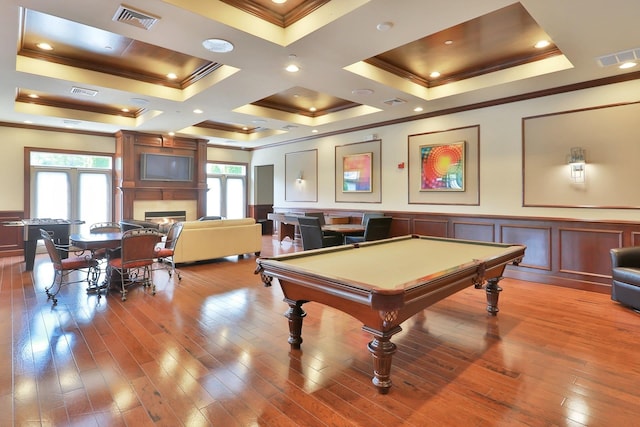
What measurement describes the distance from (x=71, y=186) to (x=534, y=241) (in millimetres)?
9529

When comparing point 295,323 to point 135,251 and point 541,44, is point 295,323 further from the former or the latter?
point 541,44

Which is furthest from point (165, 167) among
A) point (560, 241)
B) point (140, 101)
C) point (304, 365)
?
point (560, 241)

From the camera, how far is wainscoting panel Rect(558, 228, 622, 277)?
458cm

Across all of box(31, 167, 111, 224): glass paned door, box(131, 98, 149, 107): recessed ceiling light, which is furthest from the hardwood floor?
box(31, 167, 111, 224): glass paned door

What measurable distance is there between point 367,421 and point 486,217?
182 inches

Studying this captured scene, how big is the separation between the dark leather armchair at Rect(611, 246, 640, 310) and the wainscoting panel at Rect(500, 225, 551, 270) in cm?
104

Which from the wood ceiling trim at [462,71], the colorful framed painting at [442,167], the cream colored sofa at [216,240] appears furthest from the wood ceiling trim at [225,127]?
the wood ceiling trim at [462,71]

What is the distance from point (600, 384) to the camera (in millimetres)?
2373

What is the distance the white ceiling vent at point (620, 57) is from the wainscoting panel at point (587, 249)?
2092 millimetres

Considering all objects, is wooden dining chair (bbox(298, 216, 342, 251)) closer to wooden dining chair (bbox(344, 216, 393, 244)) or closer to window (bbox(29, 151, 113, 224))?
wooden dining chair (bbox(344, 216, 393, 244))

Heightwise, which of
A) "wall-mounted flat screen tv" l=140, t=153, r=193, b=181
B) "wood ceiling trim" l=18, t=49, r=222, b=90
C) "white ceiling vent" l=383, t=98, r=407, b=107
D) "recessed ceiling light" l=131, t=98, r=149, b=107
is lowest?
"wall-mounted flat screen tv" l=140, t=153, r=193, b=181

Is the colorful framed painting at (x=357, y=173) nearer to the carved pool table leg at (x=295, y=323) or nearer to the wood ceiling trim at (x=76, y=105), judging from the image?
the wood ceiling trim at (x=76, y=105)

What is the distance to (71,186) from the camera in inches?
319

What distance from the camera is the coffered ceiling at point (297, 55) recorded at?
300cm
